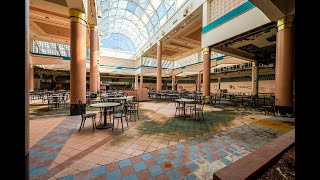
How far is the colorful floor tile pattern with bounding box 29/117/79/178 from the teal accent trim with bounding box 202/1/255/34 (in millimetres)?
10667

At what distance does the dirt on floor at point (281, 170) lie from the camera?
1791 mm

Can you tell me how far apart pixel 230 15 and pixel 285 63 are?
4522mm

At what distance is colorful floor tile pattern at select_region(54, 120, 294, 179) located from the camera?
2.18 metres

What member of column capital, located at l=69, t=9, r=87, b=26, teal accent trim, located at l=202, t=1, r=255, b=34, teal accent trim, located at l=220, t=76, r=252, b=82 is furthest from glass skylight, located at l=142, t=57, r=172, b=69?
column capital, located at l=69, t=9, r=87, b=26

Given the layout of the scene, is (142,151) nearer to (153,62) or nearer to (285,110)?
(285,110)

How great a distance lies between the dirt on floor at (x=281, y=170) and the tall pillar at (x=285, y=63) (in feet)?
20.1

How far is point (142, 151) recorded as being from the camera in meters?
2.97

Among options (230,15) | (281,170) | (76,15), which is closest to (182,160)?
(281,170)

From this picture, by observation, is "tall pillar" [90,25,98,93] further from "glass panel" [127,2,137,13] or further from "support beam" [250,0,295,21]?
"support beam" [250,0,295,21]

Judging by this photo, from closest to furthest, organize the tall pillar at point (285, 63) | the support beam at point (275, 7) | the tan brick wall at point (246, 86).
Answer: the support beam at point (275, 7) < the tall pillar at point (285, 63) < the tan brick wall at point (246, 86)

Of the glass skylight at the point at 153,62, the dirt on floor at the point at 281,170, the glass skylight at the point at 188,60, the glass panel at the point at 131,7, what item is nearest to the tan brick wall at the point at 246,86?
the glass skylight at the point at 188,60

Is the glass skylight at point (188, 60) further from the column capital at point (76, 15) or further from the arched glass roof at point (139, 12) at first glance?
the column capital at point (76, 15)

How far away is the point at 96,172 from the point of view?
87.9 inches
